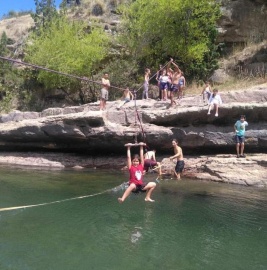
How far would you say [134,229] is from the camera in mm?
10789

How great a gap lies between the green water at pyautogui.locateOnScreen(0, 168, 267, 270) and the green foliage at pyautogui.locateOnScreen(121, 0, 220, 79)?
632 inches

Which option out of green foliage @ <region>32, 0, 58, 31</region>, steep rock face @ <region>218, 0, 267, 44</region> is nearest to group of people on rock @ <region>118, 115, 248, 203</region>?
steep rock face @ <region>218, 0, 267, 44</region>

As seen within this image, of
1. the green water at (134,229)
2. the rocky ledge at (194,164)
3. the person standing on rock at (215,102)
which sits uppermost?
the person standing on rock at (215,102)

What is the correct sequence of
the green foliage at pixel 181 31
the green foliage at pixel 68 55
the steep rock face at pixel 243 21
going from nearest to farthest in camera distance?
the green foliage at pixel 181 31, the steep rock face at pixel 243 21, the green foliage at pixel 68 55

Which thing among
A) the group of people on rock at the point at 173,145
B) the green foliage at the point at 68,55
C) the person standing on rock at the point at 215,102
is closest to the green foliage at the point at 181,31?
the green foliage at the point at 68,55

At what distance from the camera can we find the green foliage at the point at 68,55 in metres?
34.7

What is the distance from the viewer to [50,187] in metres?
16.6

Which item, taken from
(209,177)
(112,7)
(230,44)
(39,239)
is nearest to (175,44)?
(230,44)

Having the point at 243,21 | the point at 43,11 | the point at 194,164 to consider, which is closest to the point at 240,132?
the point at 194,164

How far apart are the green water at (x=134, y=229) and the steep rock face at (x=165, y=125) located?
3.65m

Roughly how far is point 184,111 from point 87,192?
683cm

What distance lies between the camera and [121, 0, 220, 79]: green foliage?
30516 mm

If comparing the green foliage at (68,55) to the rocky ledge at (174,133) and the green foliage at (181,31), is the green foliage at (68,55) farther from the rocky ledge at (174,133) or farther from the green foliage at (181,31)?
the rocky ledge at (174,133)

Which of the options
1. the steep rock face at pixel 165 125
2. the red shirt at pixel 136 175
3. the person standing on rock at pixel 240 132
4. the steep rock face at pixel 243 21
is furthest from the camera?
the steep rock face at pixel 243 21
